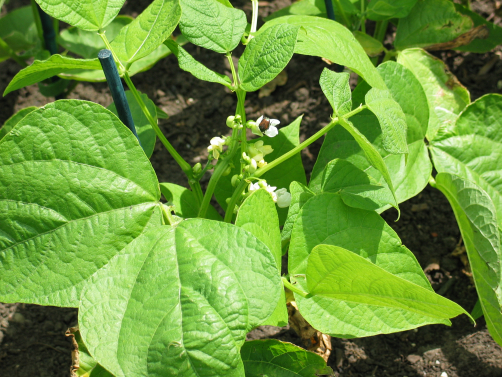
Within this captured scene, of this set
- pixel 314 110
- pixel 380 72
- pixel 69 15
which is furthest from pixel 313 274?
pixel 314 110

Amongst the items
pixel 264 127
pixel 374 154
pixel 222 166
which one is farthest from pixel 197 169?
pixel 374 154

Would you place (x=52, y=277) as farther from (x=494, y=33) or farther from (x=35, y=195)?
(x=494, y=33)

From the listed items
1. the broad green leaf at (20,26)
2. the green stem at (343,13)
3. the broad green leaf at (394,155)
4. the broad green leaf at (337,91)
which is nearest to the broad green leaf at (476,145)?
the broad green leaf at (394,155)

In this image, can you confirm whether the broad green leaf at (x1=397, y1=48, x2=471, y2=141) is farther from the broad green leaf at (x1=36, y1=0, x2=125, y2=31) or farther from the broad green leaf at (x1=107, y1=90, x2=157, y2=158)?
the broad green leaf at (x1=36, y1=0, x2=125, y2=31)

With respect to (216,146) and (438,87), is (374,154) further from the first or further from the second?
(438,87)

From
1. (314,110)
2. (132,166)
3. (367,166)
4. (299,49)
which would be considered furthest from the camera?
(314,110)

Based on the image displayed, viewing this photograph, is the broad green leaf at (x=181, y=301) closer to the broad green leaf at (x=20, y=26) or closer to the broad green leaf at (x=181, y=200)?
the broad green leaf at (x=181, y=200)

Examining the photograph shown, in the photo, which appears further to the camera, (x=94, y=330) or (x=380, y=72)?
(x=380, y=72)
